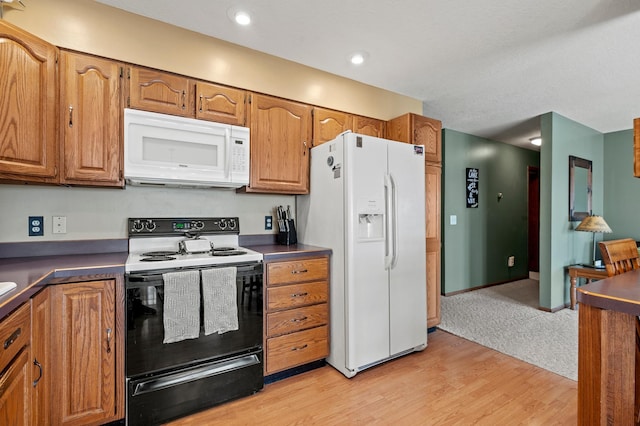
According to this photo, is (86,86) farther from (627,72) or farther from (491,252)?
(491,252)

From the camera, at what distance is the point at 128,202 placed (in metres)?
2.22

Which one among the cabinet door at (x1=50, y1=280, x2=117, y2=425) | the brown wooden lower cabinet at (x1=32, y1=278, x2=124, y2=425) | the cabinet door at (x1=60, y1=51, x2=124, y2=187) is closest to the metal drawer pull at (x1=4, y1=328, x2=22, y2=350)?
the brown wooden lower cabinet at (x1=32, y1=278, x2=124, y2=425)

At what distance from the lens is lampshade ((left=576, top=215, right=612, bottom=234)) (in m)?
3.79

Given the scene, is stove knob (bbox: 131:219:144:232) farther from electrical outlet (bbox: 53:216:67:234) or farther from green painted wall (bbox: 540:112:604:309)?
green painted wall (bbox: 540:112:604:309)

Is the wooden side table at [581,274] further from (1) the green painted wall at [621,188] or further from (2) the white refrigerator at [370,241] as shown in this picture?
(2) the white refrigerator at [370,241]

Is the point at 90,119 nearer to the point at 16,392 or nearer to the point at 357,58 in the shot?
the point at 16,392

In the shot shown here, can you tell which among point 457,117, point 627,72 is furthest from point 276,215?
point 627,72

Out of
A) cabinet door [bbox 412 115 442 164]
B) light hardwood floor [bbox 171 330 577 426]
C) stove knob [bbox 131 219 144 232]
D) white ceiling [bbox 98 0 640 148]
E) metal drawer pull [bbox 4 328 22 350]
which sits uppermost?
white ceiling [bbox 98 0 640 148]

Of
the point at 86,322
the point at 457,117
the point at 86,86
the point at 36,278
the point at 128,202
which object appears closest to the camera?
the point at 36,278

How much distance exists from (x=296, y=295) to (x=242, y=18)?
1.94 meters

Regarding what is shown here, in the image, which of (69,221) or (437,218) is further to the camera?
(437,218)

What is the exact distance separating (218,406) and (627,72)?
4217mm

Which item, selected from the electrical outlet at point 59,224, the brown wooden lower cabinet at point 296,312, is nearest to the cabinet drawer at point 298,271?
the brown wooden lower cabinet at point 296,312

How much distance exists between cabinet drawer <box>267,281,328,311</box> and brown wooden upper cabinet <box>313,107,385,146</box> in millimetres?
1227
